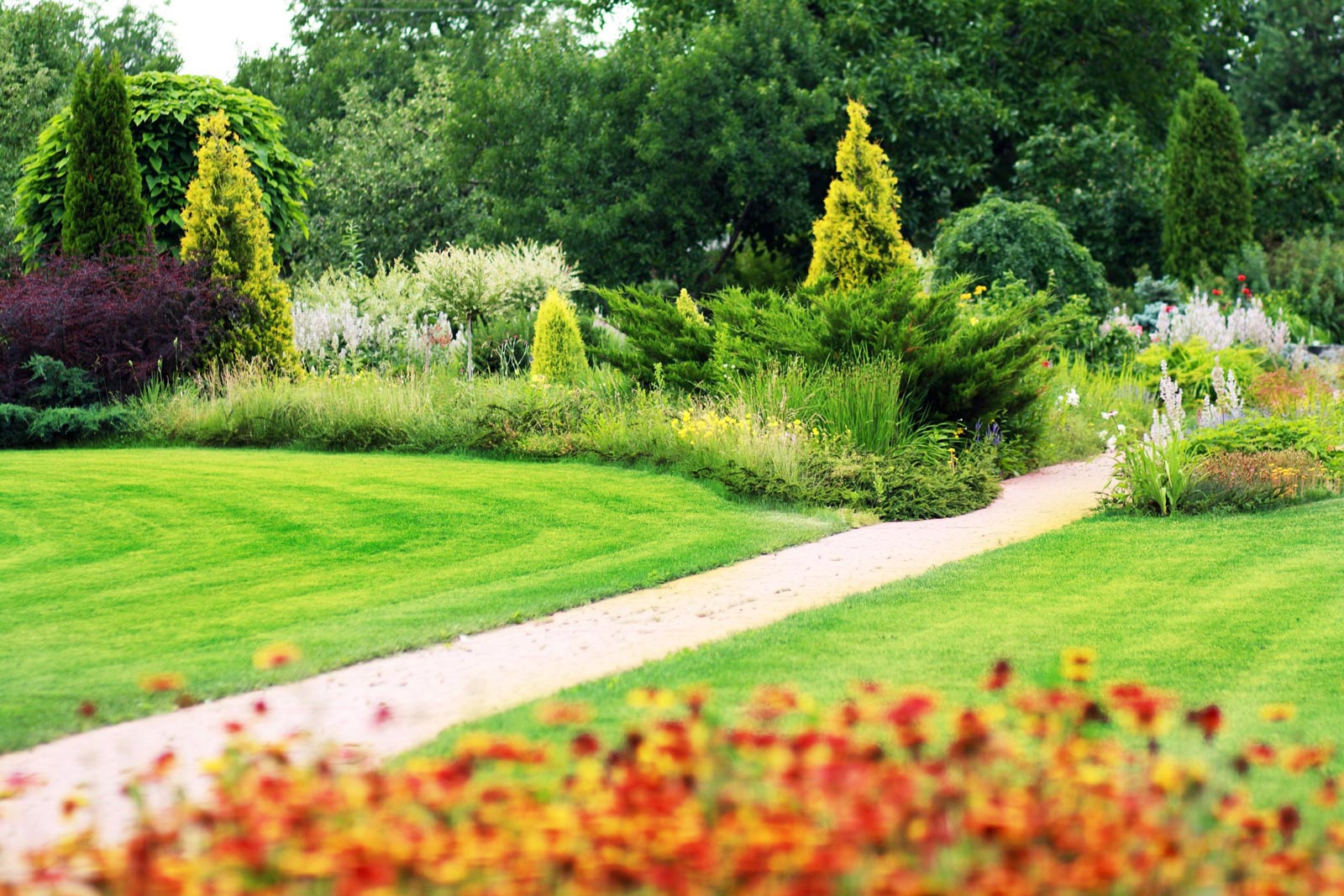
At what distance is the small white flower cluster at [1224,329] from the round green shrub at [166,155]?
1124 centimetres

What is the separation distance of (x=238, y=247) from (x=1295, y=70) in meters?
28.5

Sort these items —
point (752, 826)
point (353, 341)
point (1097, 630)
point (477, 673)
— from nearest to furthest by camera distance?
point (752, 826) < point (477, 673) < point (1097, 630) < point (353, 341)

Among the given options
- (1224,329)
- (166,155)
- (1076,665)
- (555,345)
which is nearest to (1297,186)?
(1224,329)

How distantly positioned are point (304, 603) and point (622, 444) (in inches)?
185

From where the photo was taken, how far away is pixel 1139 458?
9.06 meters

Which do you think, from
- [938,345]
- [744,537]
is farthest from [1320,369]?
[744,537]

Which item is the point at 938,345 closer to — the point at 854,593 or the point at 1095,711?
the point at 854,593

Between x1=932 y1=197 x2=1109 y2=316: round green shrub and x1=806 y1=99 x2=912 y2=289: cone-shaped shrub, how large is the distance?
302 centimetres

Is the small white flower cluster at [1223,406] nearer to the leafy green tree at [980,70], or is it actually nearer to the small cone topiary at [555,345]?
the small cone topiary at [555,345]

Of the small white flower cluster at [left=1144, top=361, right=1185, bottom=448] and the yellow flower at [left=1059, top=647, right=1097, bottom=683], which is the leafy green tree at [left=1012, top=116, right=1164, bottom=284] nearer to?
the small white flower cluster at [left=1144, top=361, right=1185, bottom=448]

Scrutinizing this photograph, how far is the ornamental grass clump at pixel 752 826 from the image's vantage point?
2123mm

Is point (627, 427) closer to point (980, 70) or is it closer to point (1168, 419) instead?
point (1168, 419)

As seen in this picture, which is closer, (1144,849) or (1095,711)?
(1144,849)

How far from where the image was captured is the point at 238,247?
15.2 metres
